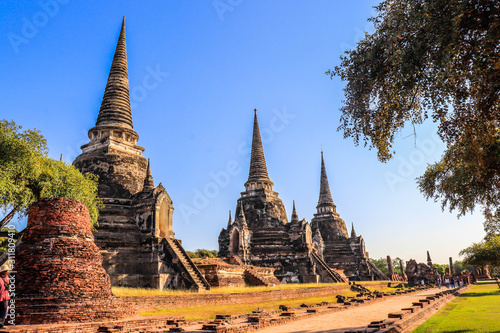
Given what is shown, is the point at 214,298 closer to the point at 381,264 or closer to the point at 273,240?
the point at 273,240

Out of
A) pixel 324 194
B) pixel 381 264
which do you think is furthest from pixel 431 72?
pixel 381 264

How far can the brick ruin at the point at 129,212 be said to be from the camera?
20438mm

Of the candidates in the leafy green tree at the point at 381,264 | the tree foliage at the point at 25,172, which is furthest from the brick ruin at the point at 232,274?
the leafy green tree at the point at 381,264

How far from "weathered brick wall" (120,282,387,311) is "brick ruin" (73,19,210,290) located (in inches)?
83.4

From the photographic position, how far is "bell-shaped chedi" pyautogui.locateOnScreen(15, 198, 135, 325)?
1073 cm

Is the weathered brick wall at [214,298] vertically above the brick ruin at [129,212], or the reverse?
the brick ruin at [129,212]

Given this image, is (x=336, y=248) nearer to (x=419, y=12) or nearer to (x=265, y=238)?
(x=265, y=238)

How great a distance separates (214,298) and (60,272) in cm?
796

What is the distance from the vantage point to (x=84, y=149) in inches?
1010

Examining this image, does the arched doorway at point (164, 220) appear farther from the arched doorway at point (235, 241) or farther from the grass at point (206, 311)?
the arched doorway at point (235, 241)

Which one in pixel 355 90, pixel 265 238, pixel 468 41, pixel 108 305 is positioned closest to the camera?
pixel 468 41

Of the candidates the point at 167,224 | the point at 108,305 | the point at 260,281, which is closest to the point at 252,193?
the point at 260,281

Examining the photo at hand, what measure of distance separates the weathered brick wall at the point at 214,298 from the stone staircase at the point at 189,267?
2053 millimetres

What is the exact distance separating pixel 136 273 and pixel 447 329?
15255 millimetres
